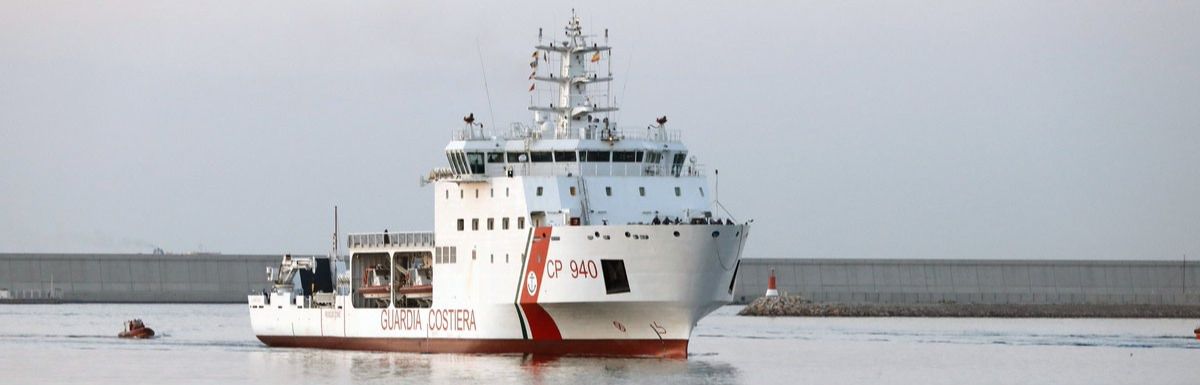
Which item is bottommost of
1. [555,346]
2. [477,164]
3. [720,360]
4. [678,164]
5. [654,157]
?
[720,360]

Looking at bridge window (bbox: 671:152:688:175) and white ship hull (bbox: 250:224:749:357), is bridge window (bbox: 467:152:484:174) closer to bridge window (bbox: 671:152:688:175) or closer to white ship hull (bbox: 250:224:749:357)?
white ship hull (bbox: 250:224:749:357)

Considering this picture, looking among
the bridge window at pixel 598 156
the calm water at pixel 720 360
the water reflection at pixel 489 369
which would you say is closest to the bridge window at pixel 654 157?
the bridge window at pixel 598 156

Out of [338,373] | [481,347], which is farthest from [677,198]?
[338,373]

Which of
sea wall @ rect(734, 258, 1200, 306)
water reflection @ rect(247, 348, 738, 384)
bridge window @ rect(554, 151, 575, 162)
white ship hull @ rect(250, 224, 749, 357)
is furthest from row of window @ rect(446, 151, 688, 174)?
sea wall @ rect(734, 258, 1200, 306)

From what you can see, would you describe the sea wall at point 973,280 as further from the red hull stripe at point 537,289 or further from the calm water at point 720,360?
the red hull stripe at point 537,289

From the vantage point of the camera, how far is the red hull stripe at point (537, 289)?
174 ft

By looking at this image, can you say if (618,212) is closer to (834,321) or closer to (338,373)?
(338,373)

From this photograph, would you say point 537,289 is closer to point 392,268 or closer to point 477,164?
point 477,164

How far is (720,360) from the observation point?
182ft

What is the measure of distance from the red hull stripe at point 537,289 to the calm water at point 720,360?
2.71 ft

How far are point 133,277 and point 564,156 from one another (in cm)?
7070

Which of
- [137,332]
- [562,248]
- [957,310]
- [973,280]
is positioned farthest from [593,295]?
[973,280]

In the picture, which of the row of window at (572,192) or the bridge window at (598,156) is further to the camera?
the bridge window at (598,156)

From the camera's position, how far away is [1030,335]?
7125 cm
